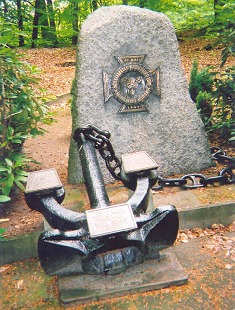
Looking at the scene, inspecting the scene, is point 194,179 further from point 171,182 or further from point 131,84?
point 131,84

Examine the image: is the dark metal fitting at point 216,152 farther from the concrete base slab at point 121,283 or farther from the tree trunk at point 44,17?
the tree trunk at point 44,17

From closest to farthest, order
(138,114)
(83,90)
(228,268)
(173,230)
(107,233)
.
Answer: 1. (107,233)
2. (173,230)
3. (228,268)
4. (83,90)
5. (138,114)

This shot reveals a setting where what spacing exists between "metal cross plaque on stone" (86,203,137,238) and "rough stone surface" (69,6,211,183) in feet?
6.04

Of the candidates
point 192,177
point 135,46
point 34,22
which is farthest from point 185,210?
point 34,22

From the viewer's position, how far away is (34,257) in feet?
10.5

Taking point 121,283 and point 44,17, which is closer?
point 121,283

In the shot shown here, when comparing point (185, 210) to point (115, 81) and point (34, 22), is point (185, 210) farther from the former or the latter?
point (34, 22)

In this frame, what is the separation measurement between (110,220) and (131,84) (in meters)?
2.16

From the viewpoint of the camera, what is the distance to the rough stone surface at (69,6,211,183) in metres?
3.79

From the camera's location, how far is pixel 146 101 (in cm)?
406

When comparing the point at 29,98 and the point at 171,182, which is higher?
the point at 29,98

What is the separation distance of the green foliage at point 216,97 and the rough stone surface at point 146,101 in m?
0.81

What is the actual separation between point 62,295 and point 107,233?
2.65 feet

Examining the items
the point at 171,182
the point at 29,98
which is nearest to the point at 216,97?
the point at 171,182
